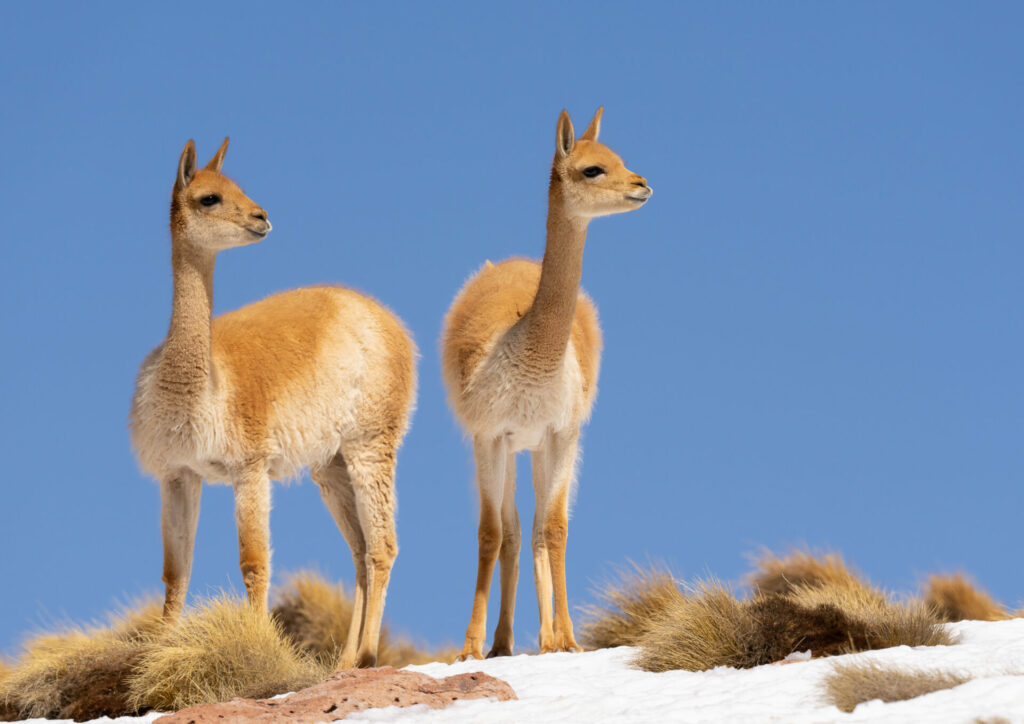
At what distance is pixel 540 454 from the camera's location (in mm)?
9742

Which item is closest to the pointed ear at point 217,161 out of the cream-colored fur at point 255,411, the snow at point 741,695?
the cream-colored fur at point 255,411

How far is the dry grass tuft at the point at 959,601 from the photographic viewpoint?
11.9 metres

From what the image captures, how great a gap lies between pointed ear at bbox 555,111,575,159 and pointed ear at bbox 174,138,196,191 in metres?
2.63

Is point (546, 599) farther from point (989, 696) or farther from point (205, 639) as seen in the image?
point (989, 696)

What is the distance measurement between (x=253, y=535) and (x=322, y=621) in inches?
172

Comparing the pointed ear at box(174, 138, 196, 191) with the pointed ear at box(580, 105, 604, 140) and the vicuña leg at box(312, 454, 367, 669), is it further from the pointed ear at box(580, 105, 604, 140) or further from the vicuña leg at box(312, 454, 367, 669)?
the pointed ear at box(580, 105, 604, 140)

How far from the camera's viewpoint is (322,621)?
12828 mm

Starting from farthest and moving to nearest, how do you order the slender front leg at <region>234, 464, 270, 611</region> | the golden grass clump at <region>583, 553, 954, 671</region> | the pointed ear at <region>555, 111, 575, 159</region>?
the pointed ear at <region>555, 111, 575, 159</region> < the slender front leg at <region>234, 464, 270, 611</region> < the golden grass clump at <region>583, 553, 954, 671</region>

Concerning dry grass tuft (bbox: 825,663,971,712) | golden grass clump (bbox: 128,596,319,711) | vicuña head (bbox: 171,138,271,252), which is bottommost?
dry grass tuft (bbox: 825,663,971,712)

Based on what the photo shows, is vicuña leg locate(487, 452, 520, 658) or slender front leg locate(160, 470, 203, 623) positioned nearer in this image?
slender front leg locate(160, 470, 203, 623)

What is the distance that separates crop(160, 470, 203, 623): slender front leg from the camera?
29.5 feet

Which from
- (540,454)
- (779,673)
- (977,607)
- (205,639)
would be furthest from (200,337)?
(977,607)

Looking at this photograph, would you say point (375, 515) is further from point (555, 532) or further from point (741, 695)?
point (741, 695)

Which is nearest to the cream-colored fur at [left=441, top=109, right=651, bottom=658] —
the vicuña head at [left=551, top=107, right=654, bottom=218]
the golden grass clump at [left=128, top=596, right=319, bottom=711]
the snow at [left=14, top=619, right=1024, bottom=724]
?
the vicuña head at [left=551, top=107, right=654, bottom=218]
